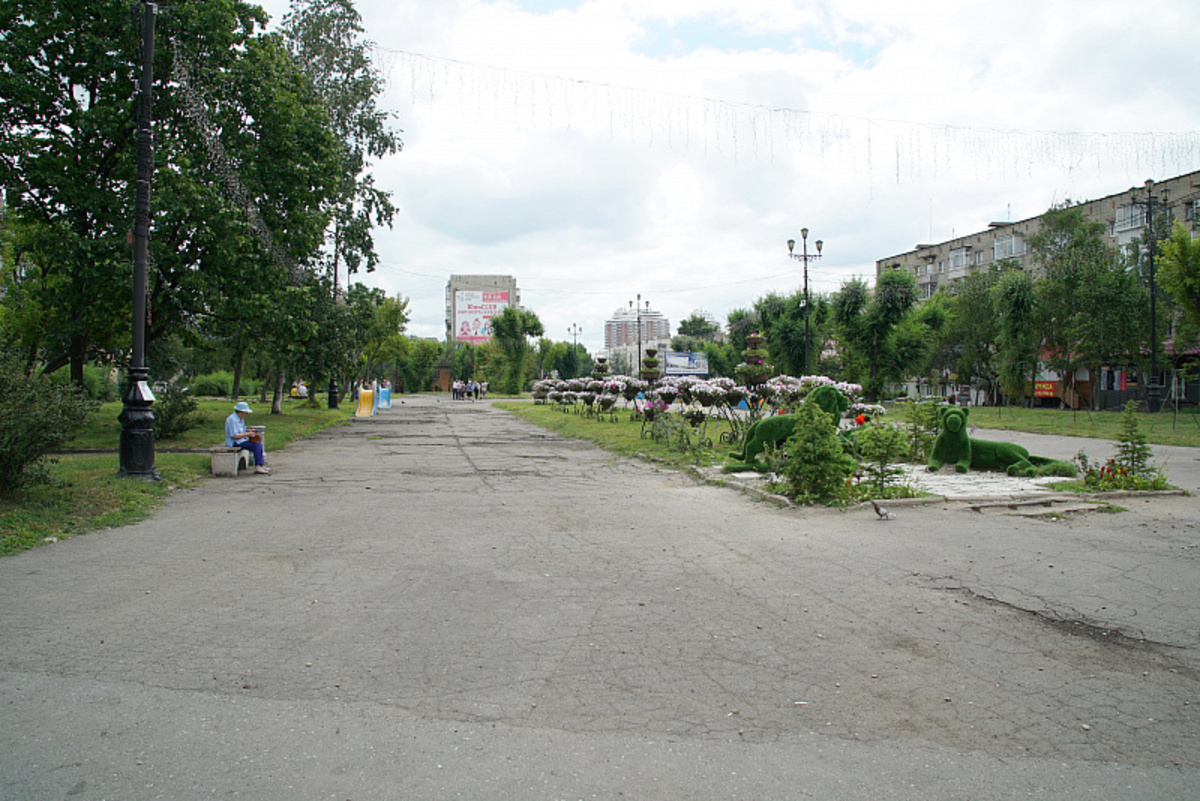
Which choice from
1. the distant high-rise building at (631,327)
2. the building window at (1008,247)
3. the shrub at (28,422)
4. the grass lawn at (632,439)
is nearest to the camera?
the shrub at (28,422)

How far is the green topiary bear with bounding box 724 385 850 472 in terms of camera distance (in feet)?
37.2

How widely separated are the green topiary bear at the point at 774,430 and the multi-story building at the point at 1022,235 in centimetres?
3683

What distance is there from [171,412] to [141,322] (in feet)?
23.1

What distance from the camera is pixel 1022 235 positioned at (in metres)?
60.3

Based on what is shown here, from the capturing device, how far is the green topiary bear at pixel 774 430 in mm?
11336

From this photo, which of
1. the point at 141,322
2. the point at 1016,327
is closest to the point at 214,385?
the point at 141,322

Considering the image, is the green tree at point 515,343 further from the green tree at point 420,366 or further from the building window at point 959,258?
the building window at point 959,258

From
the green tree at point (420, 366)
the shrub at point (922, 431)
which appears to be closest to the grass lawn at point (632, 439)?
the shrub at point (922, 431)

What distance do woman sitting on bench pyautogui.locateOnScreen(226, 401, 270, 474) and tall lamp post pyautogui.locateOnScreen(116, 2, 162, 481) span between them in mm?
1496

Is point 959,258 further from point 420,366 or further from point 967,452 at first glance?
point 420,366

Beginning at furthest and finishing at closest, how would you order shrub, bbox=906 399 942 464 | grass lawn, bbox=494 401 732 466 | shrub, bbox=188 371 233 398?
shrub, bbox=188 371 233 398, grass lawn, bbox=494 401 732 466, shrub, bbox=906 399 942 464

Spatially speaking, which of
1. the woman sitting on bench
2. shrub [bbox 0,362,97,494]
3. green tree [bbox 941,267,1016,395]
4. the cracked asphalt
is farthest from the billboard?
the cracked asphalt

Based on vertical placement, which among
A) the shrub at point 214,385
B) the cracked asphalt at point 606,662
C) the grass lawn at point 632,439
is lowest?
the cracked asphalt at point 606,662

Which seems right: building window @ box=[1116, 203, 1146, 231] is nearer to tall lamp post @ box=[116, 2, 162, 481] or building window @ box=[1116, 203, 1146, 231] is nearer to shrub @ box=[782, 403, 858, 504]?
shrub @ box=[782, 403, 858, 504]
